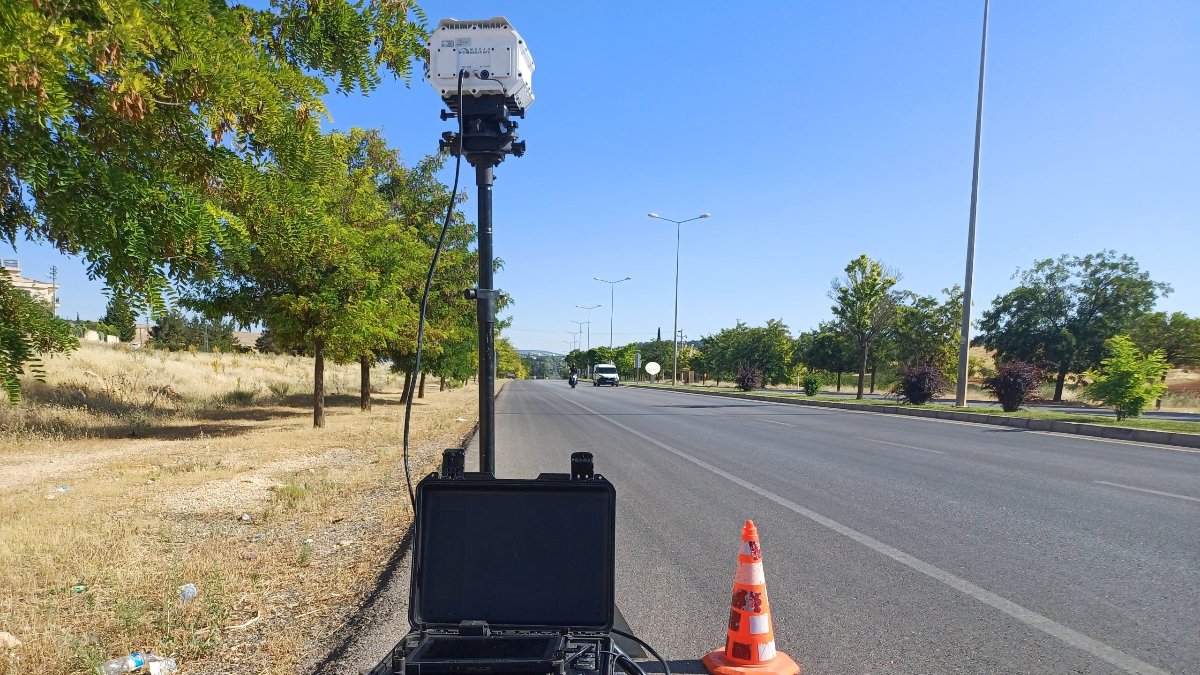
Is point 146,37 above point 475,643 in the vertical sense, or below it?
above

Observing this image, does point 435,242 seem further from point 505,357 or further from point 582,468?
point 505,357

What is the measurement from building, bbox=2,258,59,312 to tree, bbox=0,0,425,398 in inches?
7.5

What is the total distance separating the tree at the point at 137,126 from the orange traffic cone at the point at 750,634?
2836mm

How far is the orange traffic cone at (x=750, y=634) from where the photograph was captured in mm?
3191

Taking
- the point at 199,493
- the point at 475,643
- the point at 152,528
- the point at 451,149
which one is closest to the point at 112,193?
the point at 451,149

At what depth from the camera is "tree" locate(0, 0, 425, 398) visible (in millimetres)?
2057

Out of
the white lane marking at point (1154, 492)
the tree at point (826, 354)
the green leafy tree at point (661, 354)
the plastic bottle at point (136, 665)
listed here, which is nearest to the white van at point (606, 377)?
the tree at point (826, 354)

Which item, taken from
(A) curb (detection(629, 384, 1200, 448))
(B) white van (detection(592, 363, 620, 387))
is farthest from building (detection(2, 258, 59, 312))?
(B) white van (detection(592, 363, 620, 387))

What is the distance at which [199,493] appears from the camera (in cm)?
784

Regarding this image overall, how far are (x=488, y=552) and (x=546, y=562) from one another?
23 centimetres

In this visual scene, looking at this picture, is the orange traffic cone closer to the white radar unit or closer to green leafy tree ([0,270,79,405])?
the white radar unit

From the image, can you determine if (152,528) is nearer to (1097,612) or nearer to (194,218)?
(194,218)

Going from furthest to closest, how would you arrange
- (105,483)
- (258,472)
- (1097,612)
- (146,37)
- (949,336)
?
(949,336)
(258,472)
(105,483)
(1097,612)
(146,37)

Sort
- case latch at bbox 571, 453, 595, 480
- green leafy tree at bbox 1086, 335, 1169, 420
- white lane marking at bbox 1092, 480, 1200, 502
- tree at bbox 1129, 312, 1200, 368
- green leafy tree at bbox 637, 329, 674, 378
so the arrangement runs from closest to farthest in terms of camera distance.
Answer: case latch at bbox 571, 453, 595, 480 → white lane marking at bbox 1092, 480, 1200, 502 → green leafy tree at bbox 1086, 335, 1169, 420 → tree at bbox 1129, 312, 1200, 368 → green leafy tree at bbox 637, 329, 674, 378
